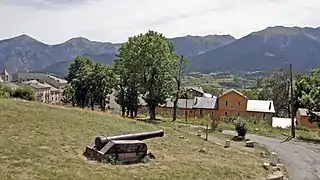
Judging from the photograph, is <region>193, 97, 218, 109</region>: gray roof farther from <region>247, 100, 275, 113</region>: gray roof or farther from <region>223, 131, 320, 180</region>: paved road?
<region>223, 131, 320, 180</region>: paved road

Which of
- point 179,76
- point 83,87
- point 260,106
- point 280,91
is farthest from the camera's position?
point 280,91

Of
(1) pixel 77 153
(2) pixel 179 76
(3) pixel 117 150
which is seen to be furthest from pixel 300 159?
(2) pixel 179 76

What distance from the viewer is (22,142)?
66.3 ft

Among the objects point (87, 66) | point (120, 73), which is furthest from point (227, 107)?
point (120, 73)

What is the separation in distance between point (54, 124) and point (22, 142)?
5282mm

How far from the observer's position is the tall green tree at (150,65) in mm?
54469

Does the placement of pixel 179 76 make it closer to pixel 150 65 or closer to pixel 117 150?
pixel 150 65

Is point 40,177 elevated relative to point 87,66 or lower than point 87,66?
lower

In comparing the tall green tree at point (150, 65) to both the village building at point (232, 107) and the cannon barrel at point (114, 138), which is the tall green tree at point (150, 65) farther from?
the cannon barrel at point (114, 138)

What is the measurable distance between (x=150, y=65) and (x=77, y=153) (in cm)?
3487

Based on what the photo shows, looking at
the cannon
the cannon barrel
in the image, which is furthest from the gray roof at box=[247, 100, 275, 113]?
the cannon

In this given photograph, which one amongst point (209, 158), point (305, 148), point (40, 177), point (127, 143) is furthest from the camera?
point (305, 148)

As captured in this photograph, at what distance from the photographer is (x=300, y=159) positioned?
31172 mm

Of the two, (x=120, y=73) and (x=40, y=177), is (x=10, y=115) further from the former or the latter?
(x=120, y=73)
